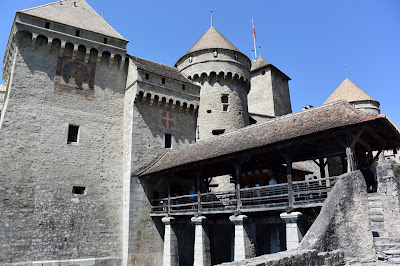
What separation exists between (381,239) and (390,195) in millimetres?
1131

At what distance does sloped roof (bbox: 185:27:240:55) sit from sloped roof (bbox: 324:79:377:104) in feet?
46.0

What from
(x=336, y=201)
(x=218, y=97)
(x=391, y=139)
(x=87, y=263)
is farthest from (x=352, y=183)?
(x=218, y=97)

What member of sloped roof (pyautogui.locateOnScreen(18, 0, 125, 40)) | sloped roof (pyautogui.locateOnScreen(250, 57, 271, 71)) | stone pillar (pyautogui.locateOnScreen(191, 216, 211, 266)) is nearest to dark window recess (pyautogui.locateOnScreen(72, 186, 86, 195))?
stone pillar (pyautogui.locateOnScreen(191, 216, 211, 266))

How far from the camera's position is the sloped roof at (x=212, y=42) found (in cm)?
2191

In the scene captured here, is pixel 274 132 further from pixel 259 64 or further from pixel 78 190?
pixel 259 64

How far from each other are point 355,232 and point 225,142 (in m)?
6.80

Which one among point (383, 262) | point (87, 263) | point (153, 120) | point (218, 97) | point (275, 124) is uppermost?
point (218, 97)

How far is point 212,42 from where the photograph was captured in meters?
22.2

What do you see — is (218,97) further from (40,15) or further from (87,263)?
(87,263)

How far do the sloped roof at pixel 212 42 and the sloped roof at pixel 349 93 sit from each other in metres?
14.0

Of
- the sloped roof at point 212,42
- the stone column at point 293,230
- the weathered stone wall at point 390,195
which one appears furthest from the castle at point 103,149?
the sloped roof at point 212,42

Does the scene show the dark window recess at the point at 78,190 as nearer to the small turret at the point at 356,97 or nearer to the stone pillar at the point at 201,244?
the stone pillar at the point at 201,244

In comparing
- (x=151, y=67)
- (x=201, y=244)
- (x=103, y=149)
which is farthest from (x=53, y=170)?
(x=151, y=67)

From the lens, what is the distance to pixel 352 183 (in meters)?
7.81
